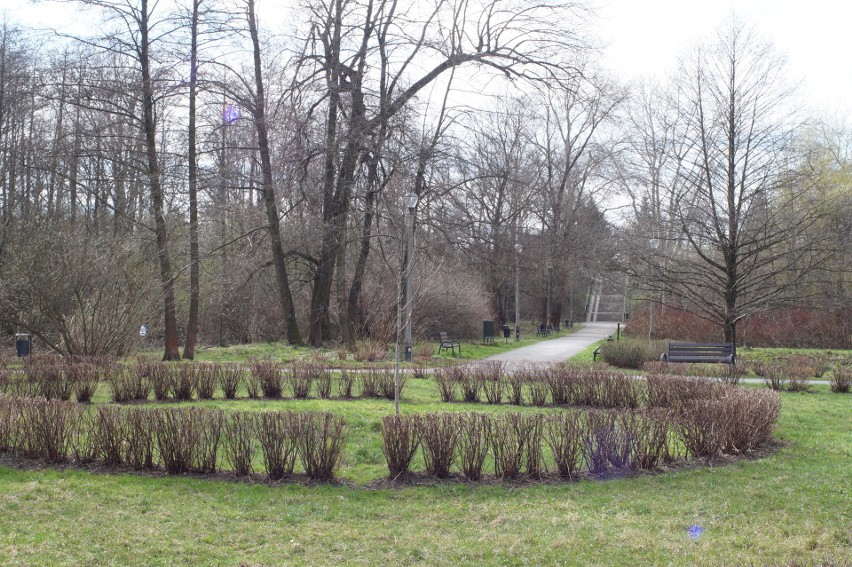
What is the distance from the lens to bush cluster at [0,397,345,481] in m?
6.45

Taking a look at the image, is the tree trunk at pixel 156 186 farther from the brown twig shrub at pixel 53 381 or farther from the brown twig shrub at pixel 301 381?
the brown twig shrub at pixel 301 381

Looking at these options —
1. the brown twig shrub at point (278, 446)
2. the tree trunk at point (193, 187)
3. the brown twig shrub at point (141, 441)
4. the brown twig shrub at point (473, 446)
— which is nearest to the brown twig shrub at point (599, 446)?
the brown twig shrub at point (473, 446)

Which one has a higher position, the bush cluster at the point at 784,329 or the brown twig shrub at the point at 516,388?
the bush cluster at the point at 784,329

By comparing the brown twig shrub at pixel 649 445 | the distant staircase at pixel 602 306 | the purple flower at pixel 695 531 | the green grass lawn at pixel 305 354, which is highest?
the distant staircase at pixel 602 306

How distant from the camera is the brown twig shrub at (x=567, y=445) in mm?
6496

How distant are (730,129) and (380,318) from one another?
1128 cm

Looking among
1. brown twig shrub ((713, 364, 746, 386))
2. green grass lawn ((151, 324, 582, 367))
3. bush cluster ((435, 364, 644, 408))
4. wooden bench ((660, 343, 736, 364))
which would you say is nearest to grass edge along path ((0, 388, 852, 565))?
bush cluster ((435, 364, 644, 408))

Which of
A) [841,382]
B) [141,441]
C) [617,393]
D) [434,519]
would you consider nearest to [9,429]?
[141,441]

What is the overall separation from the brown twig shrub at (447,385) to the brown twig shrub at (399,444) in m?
4.80

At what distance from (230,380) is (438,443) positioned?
5992mm

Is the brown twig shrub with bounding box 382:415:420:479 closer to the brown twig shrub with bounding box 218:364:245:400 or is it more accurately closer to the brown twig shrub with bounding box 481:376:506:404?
the brown twig shrub with bounding box 481:376:506:404

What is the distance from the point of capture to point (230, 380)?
11.5 meters

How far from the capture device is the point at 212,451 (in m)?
6.60

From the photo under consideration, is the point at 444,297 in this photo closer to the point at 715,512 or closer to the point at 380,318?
the point at 380,318
